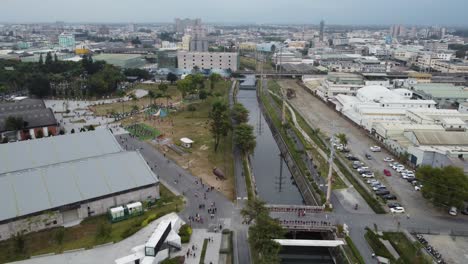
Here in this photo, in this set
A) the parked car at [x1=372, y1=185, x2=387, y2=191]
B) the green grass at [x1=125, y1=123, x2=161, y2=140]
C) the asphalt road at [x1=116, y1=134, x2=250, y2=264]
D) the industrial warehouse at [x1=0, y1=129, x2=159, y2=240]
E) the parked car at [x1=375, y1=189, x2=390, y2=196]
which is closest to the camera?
the asphalt road at [x1=116, y1=134, x2=250, y2=264]

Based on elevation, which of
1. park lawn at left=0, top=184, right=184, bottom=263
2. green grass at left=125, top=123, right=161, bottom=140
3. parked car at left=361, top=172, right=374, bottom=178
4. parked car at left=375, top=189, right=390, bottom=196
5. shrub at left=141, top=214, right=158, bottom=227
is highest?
green grass at left=125, top=123, right=161, bottom=140

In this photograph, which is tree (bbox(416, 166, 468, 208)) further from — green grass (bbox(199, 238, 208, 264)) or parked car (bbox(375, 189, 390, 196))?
green grass (bbox(199, 238, 208, 264))

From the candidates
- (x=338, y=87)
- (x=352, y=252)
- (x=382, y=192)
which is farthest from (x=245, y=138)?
(x=338, y=87)

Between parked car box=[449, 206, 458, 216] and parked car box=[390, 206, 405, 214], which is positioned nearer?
parked car box=[449, 206, 458, 216]

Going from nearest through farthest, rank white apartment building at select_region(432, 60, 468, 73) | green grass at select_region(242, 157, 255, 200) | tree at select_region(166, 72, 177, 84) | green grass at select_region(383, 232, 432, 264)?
green grass at select_region(383, 232, 432, 264) → green grass at select_region(242, 157, 255, 200) → tree at select_region(166, 72, 177, 84) → white apartment building at select_region(432, 60, 468, 73)

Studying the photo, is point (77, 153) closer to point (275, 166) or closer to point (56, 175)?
point (56, 175)

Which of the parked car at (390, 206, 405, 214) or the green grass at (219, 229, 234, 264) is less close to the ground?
the parked car at (390, 206, 405, 214)

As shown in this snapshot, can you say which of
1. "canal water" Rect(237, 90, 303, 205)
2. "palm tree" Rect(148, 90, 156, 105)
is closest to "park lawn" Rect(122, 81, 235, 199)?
"canal water" Rect(237, 90, 303, 205)
